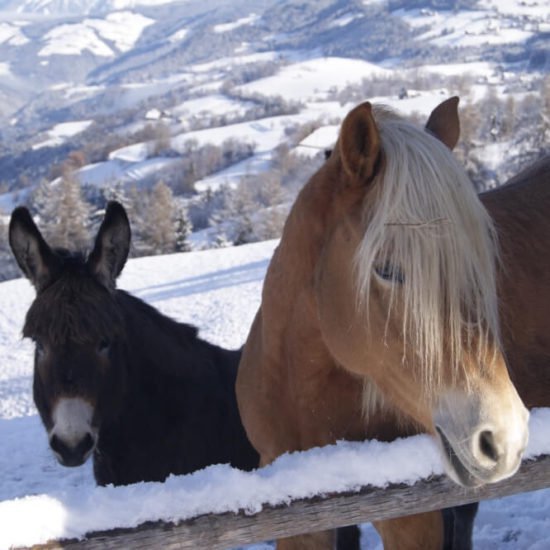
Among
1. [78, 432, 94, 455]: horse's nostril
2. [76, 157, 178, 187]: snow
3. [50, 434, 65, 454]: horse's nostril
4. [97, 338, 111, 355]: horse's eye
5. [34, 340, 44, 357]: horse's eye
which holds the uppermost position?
[34, 340, 44, 357]: horse's eye

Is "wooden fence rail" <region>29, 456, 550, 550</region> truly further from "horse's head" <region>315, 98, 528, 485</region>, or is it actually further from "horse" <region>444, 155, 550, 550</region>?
A: "horse" <region>444, 155, 550, 550</region>

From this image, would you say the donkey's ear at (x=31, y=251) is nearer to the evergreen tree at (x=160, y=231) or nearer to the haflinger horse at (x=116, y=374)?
the haflinger horse at (x=116, y=374)

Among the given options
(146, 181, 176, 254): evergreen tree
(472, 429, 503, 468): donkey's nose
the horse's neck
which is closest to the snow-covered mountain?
(146, 181, 176, 254): evergreen tree

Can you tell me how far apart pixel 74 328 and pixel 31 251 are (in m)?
0.48

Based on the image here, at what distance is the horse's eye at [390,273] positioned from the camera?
1.82 meters

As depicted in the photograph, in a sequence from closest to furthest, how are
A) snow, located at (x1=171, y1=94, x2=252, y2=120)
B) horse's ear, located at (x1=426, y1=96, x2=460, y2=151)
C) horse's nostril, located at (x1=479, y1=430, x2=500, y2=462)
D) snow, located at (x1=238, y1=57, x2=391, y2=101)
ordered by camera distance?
horse's nostril, located at (x1=479, y1=430, x2=500, y2=462), horse's ear, located at (x1=426, y1=96, x2=460, y2=151), snow, located at (x1=171, y1=94, x2=252, y2=120), snow, located at (x1=238, y1=57, x2=391, y2=101)

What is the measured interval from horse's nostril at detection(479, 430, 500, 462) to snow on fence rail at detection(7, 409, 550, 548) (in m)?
0.33

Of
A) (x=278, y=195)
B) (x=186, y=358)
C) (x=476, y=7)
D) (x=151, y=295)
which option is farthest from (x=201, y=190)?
(x=476, y=7)

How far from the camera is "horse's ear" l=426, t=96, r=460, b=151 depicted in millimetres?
2514

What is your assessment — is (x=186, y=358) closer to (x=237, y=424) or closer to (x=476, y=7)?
(x=237, y=424)

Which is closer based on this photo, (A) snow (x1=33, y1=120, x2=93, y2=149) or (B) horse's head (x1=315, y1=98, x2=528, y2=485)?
(B) horse's head (x1=315, y1=98, x2=528, y2=485)

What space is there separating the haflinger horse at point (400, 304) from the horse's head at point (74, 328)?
1223 mm

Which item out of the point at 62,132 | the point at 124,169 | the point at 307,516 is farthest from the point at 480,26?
the point at 307,516

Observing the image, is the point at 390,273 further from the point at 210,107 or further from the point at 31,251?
the point at 210,107
